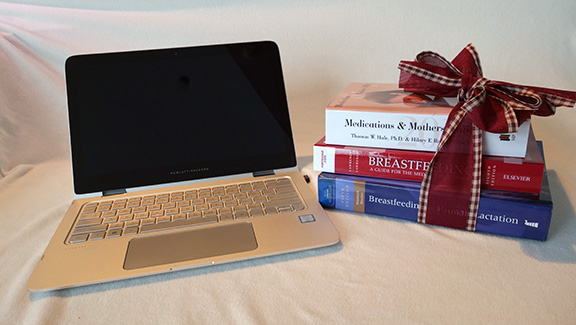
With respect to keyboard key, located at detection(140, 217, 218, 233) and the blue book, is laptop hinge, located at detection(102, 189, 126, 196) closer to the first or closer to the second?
keyboard key, located at detection(140, 217, 218, 233)

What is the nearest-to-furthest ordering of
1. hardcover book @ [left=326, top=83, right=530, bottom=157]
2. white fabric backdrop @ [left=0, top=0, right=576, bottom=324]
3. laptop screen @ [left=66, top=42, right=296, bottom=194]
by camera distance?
white fabric backdrop @ [left=0, top=0, right=576, bottom=324] → hardcover book @ [left=326, top=83, right=530, bottom=157] → laptop screen @ [left=66, top=42, right=296, bottom=194]

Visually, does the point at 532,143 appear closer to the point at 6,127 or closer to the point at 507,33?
the point at 507,33

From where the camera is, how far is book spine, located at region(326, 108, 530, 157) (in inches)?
26.9

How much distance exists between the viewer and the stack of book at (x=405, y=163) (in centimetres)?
68

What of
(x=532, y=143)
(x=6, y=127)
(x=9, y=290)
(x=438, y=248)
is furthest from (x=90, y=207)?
(x=532, y=143)

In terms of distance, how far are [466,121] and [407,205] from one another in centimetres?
16

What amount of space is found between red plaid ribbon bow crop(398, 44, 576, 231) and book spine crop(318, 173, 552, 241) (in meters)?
0.02

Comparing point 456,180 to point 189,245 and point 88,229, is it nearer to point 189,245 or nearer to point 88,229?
point 189,245

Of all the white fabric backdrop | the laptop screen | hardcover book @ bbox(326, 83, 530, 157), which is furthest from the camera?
the laptop screen

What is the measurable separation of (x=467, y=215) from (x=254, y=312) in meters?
0.36

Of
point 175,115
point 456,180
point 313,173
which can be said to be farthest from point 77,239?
point 456,180

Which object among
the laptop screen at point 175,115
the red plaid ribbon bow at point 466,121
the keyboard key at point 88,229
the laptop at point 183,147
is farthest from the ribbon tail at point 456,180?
the keyboard key at point 88,229

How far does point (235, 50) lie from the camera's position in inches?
33.4

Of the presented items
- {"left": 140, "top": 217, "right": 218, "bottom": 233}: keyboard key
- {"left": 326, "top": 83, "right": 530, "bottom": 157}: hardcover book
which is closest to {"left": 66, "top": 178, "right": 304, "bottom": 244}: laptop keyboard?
{"left": 140, "top": 217, "right": 218, "bottom": 233}: keyboard key
